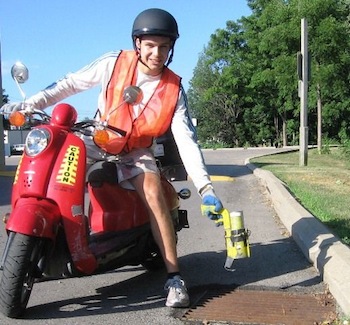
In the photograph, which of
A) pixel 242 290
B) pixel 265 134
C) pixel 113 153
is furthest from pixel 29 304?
pixel 265 134

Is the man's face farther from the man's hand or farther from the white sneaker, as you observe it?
the white sneaker

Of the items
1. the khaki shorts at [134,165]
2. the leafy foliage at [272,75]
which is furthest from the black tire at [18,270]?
the leafy foliage at [272,75]

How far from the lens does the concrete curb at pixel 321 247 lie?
3.57m

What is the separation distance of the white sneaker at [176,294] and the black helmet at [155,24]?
160 cm

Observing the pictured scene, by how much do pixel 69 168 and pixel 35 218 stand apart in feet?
1.28

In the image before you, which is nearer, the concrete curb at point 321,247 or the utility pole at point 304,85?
the concrete curb at point 321,247

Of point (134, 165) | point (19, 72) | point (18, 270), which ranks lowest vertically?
point (18, 270)

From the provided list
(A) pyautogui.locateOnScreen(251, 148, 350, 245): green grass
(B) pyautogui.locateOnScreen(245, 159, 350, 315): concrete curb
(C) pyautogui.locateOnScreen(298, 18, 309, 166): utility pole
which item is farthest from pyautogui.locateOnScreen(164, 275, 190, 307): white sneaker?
(C) pyautogui.locateOnScreen(298, 18, 309, 166): utility pole

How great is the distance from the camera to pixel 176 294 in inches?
138

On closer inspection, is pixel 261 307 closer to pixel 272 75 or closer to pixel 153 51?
pixel 153 51

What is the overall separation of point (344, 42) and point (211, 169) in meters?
9.59

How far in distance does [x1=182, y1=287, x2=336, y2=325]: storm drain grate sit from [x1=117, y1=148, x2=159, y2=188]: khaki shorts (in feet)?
3.07

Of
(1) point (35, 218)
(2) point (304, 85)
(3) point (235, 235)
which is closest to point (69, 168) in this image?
(1) point (35, 218)

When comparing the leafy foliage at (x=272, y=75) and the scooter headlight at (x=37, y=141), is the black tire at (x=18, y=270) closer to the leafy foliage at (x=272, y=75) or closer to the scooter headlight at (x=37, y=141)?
the scooter headlight at (x=37, y=141)
